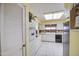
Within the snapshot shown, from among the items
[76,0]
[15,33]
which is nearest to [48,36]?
[15,33]

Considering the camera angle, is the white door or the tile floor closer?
the white door

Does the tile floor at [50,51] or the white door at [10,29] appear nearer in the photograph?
the white door at [10,29]

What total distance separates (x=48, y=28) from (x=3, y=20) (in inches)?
203

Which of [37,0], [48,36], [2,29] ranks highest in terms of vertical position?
[37,0]

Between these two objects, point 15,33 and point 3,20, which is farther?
point 15,33

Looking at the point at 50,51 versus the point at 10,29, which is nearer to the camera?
the point at 10,29

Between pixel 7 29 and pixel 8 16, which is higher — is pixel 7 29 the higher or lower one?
the lower one

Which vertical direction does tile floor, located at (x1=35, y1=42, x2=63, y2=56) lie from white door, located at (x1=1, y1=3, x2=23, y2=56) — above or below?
below

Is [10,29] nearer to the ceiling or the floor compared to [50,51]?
nearer to the ceiling

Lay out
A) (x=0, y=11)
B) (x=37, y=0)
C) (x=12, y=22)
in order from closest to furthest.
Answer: (x=37, y=0) < (x=0, y=11) < (x=12, y=22)

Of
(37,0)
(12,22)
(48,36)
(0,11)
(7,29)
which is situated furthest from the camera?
(48,36)

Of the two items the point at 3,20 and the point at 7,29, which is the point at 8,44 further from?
the point at 3,20

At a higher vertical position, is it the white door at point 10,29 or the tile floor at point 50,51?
the white door at point 10,29

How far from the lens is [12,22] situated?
1353 mm
